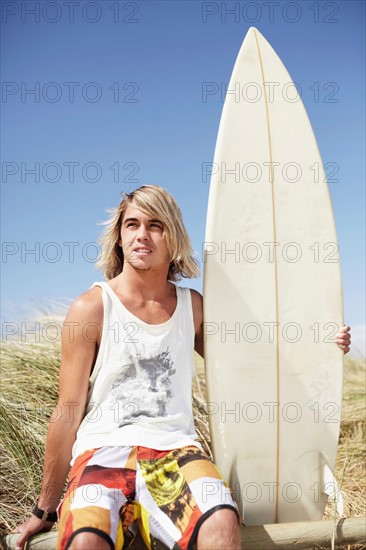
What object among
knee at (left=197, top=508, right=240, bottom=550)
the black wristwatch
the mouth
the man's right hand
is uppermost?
the mouth

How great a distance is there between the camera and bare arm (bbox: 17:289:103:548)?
1957 millimetres

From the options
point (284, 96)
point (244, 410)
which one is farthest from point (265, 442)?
point (284, 96)

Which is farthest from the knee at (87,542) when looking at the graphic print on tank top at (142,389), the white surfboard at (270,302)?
the white surfboard at (270,302)

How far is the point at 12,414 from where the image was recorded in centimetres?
308

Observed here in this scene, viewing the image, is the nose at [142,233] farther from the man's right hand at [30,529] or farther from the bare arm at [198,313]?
the man's right hand at [30,529]

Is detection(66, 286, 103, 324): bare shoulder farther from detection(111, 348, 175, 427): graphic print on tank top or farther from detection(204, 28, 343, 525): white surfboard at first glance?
detection(204, 28, 343, 525): white surfboard

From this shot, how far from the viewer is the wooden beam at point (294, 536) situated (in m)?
1.96

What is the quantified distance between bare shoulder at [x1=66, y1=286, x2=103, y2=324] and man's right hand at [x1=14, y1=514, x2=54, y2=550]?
751 mm

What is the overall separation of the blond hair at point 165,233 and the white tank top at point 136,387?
0.24 meters

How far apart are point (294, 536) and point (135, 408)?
822 mm

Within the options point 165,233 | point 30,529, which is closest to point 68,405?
point 30,529

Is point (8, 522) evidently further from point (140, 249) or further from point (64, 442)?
point (140, 249)

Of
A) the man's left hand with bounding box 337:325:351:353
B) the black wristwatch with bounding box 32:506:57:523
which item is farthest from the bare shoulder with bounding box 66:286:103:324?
the man's left hand with bounding box 337:325:351:353

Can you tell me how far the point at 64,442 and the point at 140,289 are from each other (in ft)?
2.11
